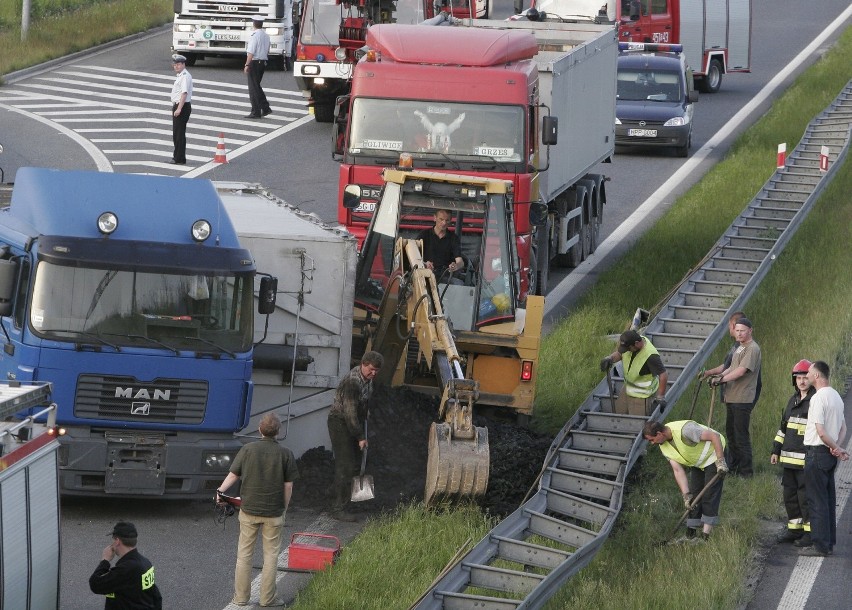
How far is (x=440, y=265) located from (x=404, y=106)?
3331mm

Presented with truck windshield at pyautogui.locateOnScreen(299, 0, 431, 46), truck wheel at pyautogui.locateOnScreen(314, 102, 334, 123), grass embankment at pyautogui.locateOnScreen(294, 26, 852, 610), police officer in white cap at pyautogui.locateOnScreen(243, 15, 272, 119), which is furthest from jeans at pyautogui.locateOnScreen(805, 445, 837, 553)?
truck wheel at pyautogui.locateOnScreen(314, 102, 334, 123)

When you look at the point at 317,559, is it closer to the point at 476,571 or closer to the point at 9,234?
the point at 476,571

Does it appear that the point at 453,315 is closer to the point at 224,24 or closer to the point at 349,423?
the point at 349,423

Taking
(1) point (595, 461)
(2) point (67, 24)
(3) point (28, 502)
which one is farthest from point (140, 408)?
(2) point (67, 24)

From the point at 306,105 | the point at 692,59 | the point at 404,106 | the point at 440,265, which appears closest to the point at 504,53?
the point at 404,106

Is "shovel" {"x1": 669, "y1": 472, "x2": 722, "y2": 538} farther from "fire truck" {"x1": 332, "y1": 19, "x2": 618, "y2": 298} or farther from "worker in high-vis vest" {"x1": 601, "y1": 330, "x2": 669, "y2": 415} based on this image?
"fire truck" {"x1": 332, "y1": 19, "x2": 618, "y2": 298}

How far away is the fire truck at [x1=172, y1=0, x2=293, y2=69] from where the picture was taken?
35.3 meters

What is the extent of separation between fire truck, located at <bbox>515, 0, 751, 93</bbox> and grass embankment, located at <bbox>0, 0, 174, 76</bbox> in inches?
430

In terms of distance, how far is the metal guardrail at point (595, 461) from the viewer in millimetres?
11984

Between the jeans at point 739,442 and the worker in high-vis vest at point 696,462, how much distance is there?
1930 millimetres

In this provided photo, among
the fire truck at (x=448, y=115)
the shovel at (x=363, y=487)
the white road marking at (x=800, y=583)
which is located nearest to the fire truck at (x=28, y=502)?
the shovel at (x=363, y=487)

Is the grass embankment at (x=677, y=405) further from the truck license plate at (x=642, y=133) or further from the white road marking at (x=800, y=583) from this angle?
the truck license plate at (x=642, y=133)

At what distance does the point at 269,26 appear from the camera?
35.9 meters

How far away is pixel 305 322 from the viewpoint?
1500cm
